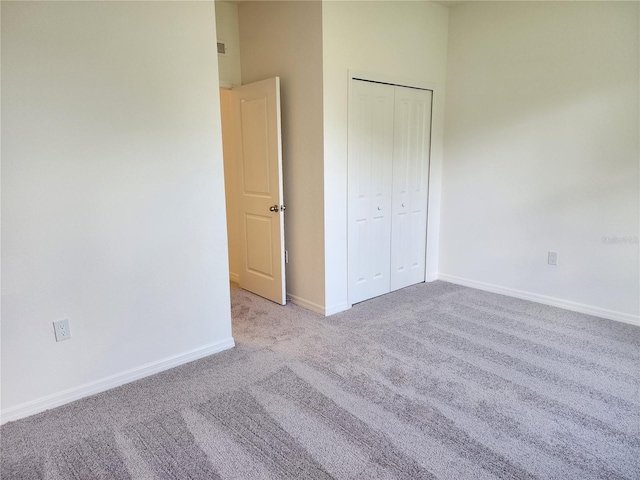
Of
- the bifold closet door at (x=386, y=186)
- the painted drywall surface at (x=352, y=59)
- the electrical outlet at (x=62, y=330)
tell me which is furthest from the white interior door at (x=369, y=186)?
the electrical outlet at (x=62, y=330)

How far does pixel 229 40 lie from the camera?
3.70 meters

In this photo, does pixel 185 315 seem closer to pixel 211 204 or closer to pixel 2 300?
pixel 211 204

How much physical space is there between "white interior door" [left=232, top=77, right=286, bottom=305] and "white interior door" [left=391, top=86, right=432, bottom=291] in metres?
1.12

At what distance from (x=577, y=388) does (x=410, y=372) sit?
922mm

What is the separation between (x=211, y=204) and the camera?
2580 millimetres

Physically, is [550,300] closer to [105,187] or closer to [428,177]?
[428,177]

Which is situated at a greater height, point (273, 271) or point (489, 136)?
point (489, 136)

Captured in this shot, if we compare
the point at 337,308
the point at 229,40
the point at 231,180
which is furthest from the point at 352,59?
the point at 337,308

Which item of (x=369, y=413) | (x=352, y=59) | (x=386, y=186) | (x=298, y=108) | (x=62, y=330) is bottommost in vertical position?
(x=369, y=413)

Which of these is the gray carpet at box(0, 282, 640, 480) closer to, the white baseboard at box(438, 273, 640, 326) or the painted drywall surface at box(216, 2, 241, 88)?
the white baseboard at box(438, 273, 640, 326)

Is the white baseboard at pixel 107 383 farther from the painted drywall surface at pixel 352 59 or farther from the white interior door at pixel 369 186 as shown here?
the white interior door at pixel 369 186

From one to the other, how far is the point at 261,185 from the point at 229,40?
1406 millimetres

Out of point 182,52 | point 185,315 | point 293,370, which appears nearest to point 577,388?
point 293,370

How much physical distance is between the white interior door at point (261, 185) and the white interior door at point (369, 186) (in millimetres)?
623
